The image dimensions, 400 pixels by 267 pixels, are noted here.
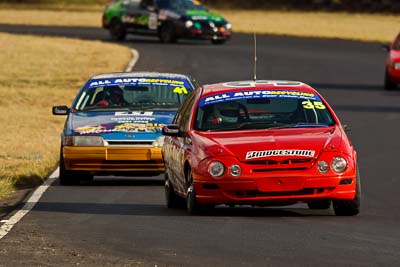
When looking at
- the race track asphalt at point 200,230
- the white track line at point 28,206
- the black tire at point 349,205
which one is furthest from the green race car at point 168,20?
the black tire at point 349,205

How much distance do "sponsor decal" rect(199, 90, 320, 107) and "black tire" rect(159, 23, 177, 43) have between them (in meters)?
34.2

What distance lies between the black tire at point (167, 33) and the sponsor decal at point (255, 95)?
34199 millimetres

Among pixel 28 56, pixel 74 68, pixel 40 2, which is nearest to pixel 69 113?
pixel 74 68

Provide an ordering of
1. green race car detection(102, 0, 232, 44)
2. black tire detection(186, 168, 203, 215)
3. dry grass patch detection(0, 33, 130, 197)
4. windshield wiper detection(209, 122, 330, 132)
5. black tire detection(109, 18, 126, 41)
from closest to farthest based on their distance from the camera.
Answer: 1. black tire detection(186, 168, 203, 215)
2. windshield wiper detection(209, 122, 330, 132)
3. dry grass patch detection(0, 33, 130, 197)
4. green race car detection(102, 0, 232, 44)
5. black tire detection(109, 18, 126, 41)

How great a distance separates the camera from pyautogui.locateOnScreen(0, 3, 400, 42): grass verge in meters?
58.2

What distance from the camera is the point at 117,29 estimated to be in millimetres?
50562

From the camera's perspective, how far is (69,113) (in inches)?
738

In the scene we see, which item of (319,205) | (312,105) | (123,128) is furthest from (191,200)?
(123,128)

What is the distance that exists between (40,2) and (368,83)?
46642 mm

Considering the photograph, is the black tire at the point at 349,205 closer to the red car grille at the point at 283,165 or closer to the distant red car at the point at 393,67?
the red car grille at the point at 283,165

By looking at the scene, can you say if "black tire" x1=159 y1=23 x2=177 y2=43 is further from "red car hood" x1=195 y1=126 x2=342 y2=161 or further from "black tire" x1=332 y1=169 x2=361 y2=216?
"black tire" x1=332 y1=169 x2=361 y2=216

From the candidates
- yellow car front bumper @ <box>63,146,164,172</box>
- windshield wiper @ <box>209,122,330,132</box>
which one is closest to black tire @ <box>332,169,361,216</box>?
windshield wiper @ <box>209,122,330,132</box>

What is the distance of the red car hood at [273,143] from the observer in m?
13.3

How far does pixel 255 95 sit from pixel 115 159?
11.5 feet
